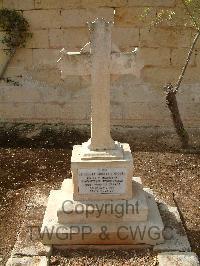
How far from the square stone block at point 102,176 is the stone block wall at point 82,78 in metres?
2.87

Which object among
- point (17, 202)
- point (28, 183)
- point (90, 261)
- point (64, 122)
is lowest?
point (90, 261)

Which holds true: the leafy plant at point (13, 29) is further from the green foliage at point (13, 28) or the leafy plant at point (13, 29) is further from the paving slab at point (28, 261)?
the paving slab at point (28, 261)

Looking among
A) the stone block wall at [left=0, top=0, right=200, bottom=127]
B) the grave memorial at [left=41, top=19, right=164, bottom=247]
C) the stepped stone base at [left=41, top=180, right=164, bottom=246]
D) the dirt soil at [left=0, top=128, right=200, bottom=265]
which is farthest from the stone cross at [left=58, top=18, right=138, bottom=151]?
the stone block wall at [left=0, top=0, right=200, bottom=127]

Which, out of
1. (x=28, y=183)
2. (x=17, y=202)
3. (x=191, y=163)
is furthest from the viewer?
(x=191, y=163)

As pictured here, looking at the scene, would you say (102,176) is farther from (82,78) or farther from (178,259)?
(82,78)

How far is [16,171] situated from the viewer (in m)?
5.83

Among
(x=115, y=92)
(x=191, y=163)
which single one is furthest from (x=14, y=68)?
(x=191, y=163)

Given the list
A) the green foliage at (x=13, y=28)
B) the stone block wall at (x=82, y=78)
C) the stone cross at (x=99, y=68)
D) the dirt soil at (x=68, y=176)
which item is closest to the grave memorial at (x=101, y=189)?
the stone cross at (x=99, y=68)

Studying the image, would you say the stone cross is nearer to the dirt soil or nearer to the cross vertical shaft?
the cross vertical shaft

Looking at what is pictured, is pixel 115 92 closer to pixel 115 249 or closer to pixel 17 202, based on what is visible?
pixel 17 202

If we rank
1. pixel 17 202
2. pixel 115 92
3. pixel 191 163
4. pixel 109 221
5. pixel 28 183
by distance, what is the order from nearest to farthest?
pixel 109 221
pixel 17 202
pixel 28 183
pixel 191 163
pixel 115 92

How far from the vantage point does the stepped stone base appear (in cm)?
400

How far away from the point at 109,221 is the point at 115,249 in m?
0.27

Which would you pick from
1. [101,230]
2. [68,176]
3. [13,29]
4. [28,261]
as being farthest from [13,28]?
[28,261]
